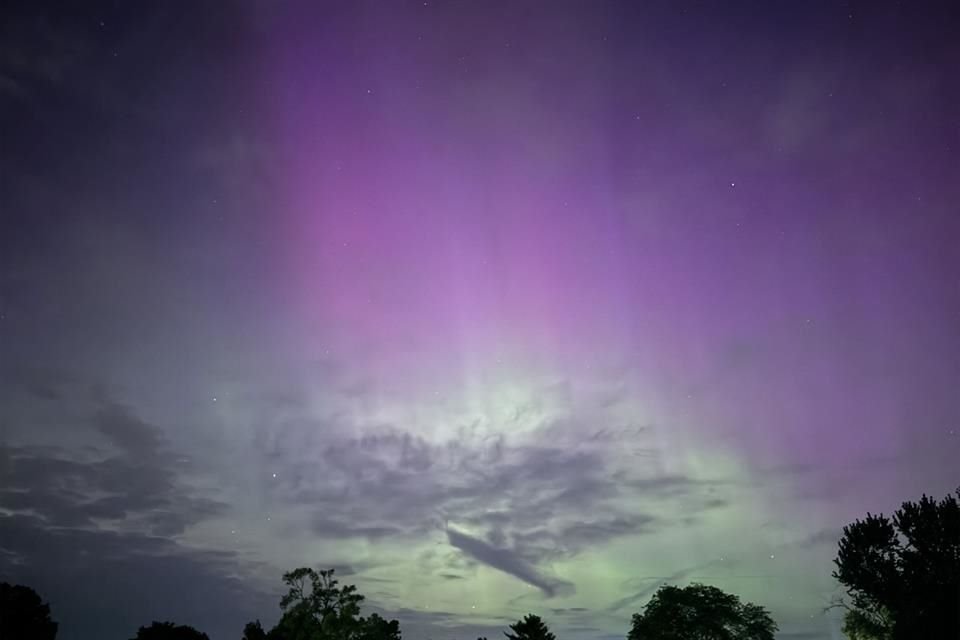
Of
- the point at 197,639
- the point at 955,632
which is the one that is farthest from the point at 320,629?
the point at 955,632

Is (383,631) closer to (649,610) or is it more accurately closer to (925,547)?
(649,610)

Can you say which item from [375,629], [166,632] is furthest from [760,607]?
[166,632]

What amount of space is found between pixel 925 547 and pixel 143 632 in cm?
7828

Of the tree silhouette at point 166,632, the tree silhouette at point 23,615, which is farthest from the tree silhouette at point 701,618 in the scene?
the tree silhouette at point 23,615

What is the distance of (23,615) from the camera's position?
6000 centimetres

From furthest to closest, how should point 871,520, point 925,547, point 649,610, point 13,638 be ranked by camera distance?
1. point 649,610
2. point 13,638
3. point 871,520
4. point 925,547

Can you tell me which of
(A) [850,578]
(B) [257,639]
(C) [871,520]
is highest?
(C) [871,520]

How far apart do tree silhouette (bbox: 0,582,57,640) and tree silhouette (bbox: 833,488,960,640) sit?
80804mm

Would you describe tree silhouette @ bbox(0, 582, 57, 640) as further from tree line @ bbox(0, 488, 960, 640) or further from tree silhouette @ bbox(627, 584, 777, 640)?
tree silhouette @ bbox(627, 584, 777, 640)

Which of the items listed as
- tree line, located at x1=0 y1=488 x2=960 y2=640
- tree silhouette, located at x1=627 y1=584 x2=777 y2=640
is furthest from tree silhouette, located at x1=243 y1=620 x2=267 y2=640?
tree silhouette, located at x1=627 y1=584 x2=777 y2=640

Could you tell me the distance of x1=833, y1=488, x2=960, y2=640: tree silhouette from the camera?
46.4 meters

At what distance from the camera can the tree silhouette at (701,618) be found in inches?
2702

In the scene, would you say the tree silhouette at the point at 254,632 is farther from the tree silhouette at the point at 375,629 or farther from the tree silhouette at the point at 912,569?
the tree silhouette at the point at 912,569

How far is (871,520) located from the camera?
54000mm
